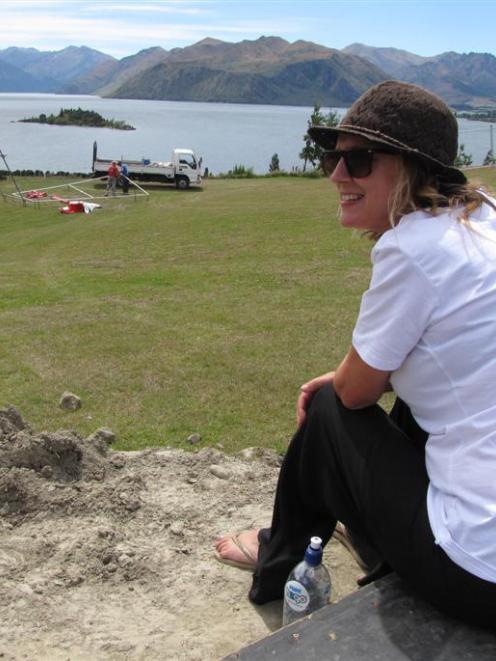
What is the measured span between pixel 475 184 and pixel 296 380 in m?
4.30

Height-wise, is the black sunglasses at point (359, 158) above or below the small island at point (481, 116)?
below

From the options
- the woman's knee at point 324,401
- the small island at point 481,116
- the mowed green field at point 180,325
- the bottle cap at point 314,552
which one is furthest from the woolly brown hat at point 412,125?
the small island at point 481,116

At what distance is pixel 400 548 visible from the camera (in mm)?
2254

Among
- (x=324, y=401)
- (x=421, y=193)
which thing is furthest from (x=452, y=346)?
(x=324, y=401)

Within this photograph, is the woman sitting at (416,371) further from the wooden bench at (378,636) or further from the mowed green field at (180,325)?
the mowed green field at (180,325)

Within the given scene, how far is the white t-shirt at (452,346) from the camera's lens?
6.58 ft

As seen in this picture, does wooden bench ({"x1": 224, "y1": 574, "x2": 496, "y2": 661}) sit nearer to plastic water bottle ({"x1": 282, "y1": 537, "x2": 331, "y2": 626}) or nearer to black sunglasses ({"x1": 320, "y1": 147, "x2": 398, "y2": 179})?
plastic water bottle ({"x1": 282, "y1": 537, "x2": 331, "y2": 626})

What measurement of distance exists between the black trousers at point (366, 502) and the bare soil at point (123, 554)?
297 millimetres

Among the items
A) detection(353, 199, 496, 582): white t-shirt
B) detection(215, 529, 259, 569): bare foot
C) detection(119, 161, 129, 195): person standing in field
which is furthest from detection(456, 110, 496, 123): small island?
detection(353, 199, 496, 582): white t-shirt

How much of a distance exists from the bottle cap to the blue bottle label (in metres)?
0.10

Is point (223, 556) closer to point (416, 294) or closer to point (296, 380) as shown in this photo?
point (416, 294)

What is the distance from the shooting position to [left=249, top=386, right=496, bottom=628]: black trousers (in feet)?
7.00

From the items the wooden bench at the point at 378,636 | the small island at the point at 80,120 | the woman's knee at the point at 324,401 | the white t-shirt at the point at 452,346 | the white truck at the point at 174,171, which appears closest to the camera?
the white t-shirt at the point at 452,346

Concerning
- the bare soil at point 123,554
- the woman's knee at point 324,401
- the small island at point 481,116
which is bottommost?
the bare soil at point 123,554
